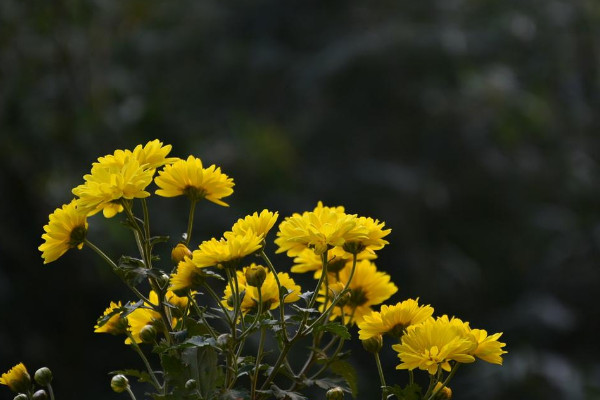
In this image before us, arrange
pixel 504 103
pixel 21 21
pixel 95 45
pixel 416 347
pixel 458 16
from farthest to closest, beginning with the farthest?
pixel 458 16 → pixel 504 103 → pixel 95 45 → pixel 21 21 → pixel 416 347

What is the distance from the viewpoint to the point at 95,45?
3449 mm

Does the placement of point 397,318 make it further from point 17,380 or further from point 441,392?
point 17,380

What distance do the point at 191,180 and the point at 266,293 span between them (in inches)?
3.4

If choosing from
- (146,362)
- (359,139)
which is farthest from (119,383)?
(359,139)

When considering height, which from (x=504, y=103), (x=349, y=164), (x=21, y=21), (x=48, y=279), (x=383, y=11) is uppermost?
(x=383, y=11)

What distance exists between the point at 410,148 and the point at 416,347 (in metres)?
4.00

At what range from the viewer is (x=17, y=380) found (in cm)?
63

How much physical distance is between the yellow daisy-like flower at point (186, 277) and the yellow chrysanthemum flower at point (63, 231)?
7 cm

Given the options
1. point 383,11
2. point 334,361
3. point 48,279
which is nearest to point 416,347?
point 334,361

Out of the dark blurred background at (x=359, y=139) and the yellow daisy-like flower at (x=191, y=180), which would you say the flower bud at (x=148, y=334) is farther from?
the dark blurred background at (x=359, y=139)

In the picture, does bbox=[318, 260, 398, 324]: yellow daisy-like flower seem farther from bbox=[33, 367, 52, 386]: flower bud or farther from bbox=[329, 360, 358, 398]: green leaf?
bbox=[33, 367, 52, 386]: flower bud

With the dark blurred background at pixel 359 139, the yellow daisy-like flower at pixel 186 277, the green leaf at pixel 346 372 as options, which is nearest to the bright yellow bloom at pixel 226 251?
the yellow daisy-like flower at pixel 186 277

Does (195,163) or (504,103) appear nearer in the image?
(195,163)

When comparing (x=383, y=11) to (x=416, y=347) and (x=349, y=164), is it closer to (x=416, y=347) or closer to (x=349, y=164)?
(x=349, y=164)
